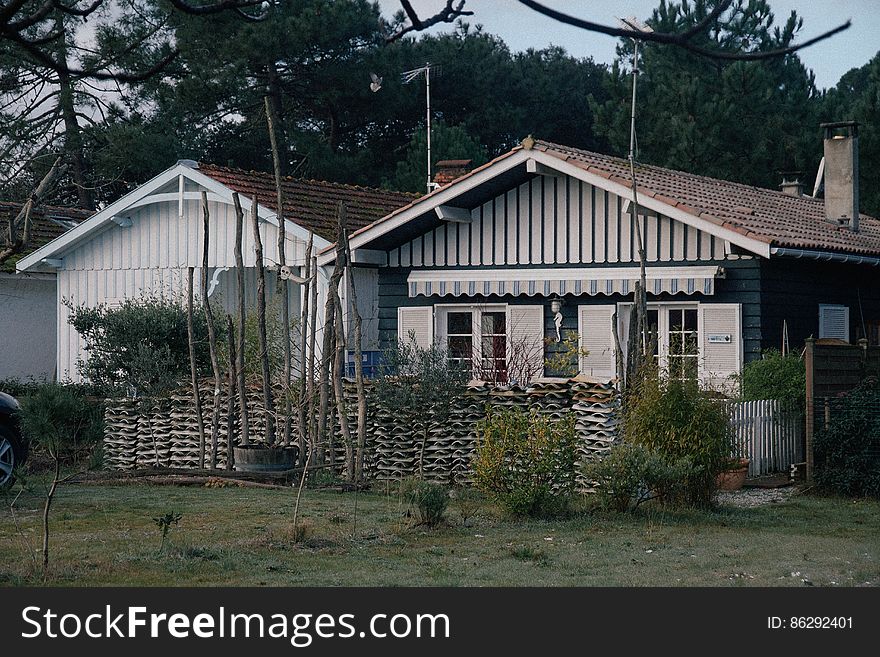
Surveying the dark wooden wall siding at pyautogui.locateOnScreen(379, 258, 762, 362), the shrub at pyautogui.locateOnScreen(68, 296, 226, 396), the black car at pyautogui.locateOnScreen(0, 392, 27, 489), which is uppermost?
the dark wooden wall siding at pyautogui.locateOnScreen(379, 258, 762, 362)

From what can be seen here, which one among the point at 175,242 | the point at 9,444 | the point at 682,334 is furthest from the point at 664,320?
the point at 9,444

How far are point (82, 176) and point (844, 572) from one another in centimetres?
2797

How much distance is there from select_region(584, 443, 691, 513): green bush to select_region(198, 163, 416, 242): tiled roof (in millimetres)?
8748

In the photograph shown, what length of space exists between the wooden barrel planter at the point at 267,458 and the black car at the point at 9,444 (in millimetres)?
2554

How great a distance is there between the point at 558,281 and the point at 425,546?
8936 mm

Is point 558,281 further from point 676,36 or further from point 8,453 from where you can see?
point 676,36

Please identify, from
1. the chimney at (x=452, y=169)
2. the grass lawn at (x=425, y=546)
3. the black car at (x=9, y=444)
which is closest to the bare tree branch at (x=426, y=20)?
the grass lawn at (x=425, y=546)

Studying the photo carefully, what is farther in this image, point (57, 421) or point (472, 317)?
point (472, 317)

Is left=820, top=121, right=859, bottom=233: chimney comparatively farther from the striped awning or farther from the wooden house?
the striped awning

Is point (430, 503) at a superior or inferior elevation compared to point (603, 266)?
inferior

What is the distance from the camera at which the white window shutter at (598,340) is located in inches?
725

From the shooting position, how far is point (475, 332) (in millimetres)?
19797

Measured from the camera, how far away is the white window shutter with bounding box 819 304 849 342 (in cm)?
1888

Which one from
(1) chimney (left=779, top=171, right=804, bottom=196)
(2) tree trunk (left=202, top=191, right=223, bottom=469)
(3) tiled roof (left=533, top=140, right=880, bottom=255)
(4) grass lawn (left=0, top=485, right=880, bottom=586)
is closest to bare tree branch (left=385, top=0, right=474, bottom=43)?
(4) grass lawn (left=0, top=485, right=880, bottom=586)
